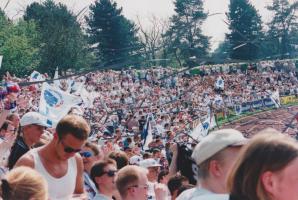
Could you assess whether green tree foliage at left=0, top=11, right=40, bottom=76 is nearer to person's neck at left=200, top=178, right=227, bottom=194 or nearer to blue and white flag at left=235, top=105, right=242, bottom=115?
blue and white flag at left=235, top=105, right=242, bottom=115

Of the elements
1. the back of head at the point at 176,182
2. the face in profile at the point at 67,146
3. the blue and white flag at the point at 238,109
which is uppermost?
the face in profile at the point at 67,146

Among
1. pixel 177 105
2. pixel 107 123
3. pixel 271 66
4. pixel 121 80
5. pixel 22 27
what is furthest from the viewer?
pixel 22 27

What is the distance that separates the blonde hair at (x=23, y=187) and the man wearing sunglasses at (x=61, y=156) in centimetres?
121

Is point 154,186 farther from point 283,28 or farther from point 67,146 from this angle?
point 283,28

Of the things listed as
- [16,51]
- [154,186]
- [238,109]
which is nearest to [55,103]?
[154,186]

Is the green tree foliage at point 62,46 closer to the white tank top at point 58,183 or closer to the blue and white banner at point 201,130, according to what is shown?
the blue and white banner at point 201,130

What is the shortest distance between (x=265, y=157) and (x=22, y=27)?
160 ft

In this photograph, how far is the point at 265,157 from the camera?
233 cm

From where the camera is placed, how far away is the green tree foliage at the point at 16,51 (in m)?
42.4

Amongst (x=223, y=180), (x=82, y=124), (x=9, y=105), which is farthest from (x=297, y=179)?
(x=9, y=105)

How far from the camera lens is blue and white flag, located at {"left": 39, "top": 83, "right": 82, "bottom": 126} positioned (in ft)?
28.2

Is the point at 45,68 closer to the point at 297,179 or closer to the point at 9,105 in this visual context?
the point at 9,105

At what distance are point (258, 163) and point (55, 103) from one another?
22.6 ft

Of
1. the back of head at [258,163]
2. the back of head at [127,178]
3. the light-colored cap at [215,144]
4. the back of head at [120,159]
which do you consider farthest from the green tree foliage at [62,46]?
the back of head at [258,163]
